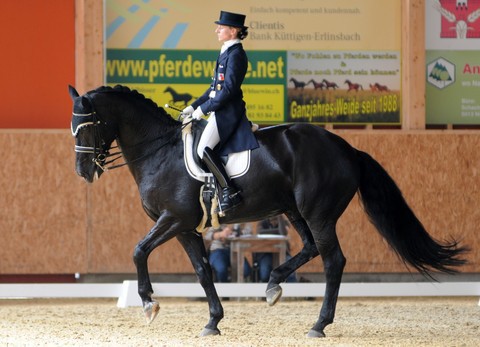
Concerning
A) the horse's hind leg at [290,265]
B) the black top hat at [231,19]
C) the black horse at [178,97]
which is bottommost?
the horse's hind leg at [290,265]

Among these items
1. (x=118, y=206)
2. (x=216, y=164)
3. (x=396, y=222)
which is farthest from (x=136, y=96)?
(x=118, y=206)

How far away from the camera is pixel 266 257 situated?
10.5 m

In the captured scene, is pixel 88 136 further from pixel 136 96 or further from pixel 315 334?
pixel 315 334

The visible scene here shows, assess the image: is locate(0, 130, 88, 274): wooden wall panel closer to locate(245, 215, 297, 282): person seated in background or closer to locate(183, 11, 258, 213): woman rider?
locate(245, 215, 297, 282): person seated in background

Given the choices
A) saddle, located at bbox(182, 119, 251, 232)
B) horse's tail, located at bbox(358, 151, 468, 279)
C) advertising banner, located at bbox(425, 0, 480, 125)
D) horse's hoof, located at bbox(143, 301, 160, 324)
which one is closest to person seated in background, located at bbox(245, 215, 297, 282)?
advertising banner, located at bbox(425, 0, 480, 125)

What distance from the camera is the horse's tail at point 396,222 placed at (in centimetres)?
706

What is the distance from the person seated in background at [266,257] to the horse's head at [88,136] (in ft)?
13.0

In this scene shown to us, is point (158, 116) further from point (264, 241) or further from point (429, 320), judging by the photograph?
point (264, 241)

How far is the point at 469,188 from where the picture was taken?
11.3 m

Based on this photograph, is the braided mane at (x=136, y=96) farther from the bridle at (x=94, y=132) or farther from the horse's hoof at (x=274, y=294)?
the horse's hoof at (x=274, y=294)

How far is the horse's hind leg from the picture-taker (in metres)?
6.90

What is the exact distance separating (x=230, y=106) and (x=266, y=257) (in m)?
3.94

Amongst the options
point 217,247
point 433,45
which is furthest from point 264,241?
point 433,45

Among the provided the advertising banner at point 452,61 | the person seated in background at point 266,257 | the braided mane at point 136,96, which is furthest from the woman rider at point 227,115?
the advertising banner at point 452,61
